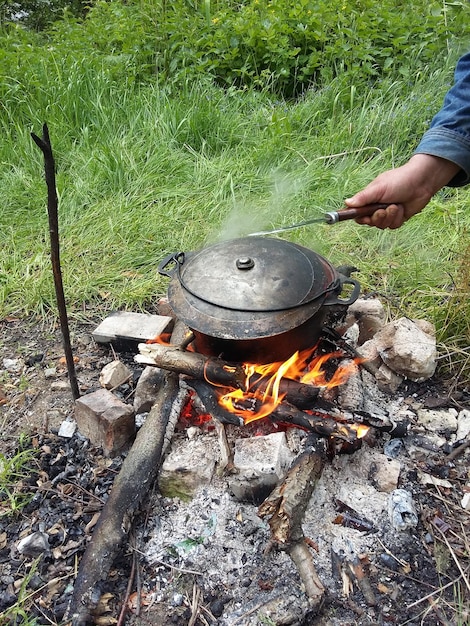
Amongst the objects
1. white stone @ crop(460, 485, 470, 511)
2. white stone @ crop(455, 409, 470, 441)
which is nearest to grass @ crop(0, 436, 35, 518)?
white stone @ crop(460, 485, 470, 511)

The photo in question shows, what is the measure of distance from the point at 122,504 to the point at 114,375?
31.1 inches

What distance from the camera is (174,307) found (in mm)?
1938

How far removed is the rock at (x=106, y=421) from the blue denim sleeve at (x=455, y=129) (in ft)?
5.11

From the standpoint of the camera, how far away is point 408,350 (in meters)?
2.31

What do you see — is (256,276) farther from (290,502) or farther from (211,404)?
(290,502)

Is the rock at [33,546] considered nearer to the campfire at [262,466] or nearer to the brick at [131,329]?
the campfire at [262,466]

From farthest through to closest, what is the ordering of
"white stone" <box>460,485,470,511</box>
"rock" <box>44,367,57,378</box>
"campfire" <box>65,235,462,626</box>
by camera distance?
"rock" <box>44,367,57,378</box> < "white stone" <box>460,485,470,511</box> < "campfire" <box>65,235,462,626</box>

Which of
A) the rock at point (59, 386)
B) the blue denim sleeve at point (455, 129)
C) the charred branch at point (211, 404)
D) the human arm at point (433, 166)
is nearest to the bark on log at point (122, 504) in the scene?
the charred branch at point (211, 404)

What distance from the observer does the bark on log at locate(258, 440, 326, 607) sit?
160 cm

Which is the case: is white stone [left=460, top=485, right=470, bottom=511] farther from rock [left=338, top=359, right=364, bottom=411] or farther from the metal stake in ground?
the metal stake in ground

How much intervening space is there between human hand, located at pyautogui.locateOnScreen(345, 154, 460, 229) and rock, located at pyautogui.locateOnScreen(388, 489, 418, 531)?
3.41ft

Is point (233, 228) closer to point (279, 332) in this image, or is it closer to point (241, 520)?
point (279, 332)

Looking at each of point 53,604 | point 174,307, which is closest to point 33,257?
point 174,307

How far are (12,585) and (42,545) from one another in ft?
0.47
